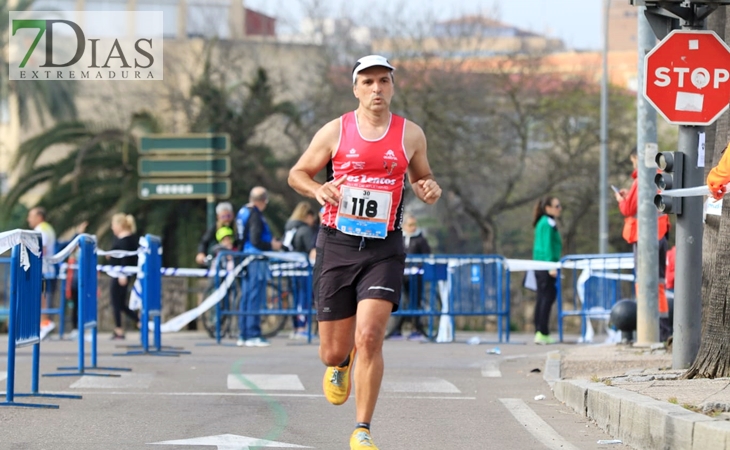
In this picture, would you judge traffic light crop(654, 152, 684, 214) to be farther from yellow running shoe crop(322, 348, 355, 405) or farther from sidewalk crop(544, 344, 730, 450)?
yellow running shoe crop(322, 348, 355, 405)

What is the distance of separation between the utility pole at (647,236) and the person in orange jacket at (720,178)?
5.44 m

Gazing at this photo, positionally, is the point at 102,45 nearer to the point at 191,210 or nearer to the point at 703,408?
the point at 191,210

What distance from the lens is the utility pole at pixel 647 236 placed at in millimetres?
13875

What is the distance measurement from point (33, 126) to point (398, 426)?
49987mm

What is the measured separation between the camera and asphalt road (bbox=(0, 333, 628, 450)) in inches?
308

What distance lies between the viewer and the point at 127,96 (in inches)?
1682

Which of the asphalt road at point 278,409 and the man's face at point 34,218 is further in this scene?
the man's face at point 34,218

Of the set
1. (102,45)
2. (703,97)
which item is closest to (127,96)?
(102,45)

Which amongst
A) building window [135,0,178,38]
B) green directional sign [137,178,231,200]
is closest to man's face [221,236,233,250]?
green directional sign [137,178,231,200]

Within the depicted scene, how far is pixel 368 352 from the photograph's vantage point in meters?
7.20

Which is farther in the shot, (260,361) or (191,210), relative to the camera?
(191,210)

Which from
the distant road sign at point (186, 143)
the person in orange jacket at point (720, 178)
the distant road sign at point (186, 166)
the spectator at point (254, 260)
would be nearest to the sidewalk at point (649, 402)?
the person in orange jacket at point (720, 178)

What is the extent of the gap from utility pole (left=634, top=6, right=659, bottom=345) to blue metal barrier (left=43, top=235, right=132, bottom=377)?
5262 millimetres

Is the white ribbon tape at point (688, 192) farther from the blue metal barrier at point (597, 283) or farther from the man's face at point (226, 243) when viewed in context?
the man's face at point (226, 243)
